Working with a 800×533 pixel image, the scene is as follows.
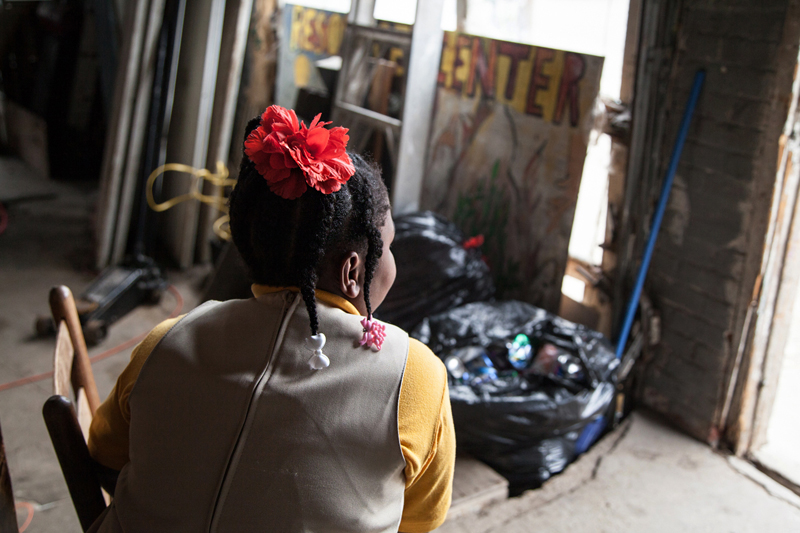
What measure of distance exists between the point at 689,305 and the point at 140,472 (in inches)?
82.6

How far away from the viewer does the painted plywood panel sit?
8.75 feet

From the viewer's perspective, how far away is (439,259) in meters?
2.63

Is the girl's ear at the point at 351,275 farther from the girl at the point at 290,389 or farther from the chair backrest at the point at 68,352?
the chair backrest at the point at 68,352

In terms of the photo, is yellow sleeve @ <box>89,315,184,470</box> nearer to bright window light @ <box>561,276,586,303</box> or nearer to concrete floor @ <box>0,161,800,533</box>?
concrete floor @ <box>0,161,800,533</box>

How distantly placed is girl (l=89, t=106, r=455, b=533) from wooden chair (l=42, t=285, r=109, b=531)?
0.13m

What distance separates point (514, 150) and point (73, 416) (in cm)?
228

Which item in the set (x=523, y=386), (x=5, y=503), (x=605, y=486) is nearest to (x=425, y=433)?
(x=5, y=503)

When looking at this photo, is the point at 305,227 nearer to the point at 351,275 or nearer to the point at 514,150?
the point at 351,275

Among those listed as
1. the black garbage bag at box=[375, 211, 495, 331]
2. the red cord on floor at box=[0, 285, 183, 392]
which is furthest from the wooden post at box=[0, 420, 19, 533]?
the red cord on floor at box=[0, 285, 183, 392]

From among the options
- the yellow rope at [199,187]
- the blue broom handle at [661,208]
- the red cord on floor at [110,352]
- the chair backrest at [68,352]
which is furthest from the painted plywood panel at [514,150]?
the chair backrest at [68,352]

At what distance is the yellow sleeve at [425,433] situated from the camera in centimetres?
92

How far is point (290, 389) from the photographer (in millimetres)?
Answer: 882

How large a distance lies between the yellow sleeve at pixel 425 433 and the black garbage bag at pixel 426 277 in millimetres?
1535

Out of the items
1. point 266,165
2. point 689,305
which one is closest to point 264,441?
point 266,165
